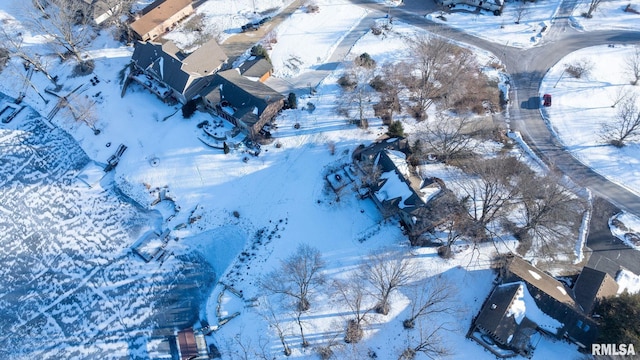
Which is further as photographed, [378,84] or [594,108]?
[378,84]

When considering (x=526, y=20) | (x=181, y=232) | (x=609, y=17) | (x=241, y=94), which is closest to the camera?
(x=181, y=232)

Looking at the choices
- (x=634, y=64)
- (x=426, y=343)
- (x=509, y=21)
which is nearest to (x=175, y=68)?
(x=426, y=343)

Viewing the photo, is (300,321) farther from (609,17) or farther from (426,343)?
(609,17)

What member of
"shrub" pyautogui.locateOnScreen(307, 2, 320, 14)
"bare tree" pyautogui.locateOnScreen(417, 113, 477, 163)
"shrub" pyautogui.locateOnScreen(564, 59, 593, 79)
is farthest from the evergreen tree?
"shrub" pyautogui.locateOnScreen(307, 2, 320, 14)

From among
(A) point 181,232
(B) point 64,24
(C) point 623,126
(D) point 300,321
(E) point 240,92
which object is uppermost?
(C) point 623,126

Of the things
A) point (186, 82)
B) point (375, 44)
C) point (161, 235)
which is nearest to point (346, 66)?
point (375, 44)

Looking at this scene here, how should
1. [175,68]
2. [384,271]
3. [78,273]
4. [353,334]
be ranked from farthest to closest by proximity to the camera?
1. [175,68]
2. [78,273]
3. [384,271]
4. [353,334]

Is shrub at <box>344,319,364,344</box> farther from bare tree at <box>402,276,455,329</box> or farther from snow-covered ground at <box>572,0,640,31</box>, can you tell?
snow-covered ground at <box>572,0,640,31</box>
